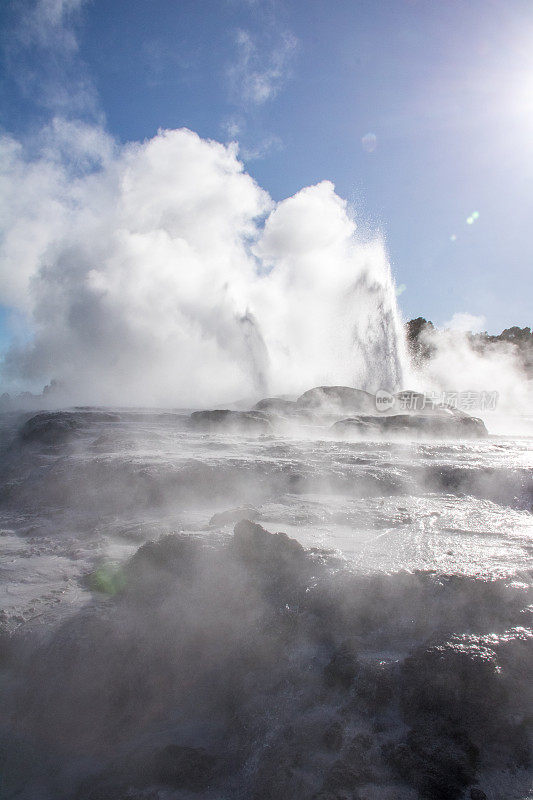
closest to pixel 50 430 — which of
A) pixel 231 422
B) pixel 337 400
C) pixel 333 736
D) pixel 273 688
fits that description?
pixel 231 422

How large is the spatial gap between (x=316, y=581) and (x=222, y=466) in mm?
2728

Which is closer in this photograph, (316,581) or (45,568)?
(316,581)

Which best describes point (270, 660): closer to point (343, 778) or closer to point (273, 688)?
point (273, 688)

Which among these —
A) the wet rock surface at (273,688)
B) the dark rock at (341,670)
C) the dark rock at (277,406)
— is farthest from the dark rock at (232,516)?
the dark rock at (277,406)

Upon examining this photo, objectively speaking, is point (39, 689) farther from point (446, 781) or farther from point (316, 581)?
point (446, 781)

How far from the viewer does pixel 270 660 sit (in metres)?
2.09

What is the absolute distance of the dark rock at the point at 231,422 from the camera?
9.02m

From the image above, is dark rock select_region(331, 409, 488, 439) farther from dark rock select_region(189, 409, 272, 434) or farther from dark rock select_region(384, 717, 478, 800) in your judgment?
dark rock select_region(384, 717, 478, 800)

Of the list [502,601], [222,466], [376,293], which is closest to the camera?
[502,601]

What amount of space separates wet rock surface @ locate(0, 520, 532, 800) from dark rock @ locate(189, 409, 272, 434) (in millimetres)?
6379

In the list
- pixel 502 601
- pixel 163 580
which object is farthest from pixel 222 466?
pixel 502 601

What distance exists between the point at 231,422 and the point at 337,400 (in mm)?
6122

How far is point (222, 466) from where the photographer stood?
199 inches

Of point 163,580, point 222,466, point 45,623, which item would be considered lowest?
point 45,623
